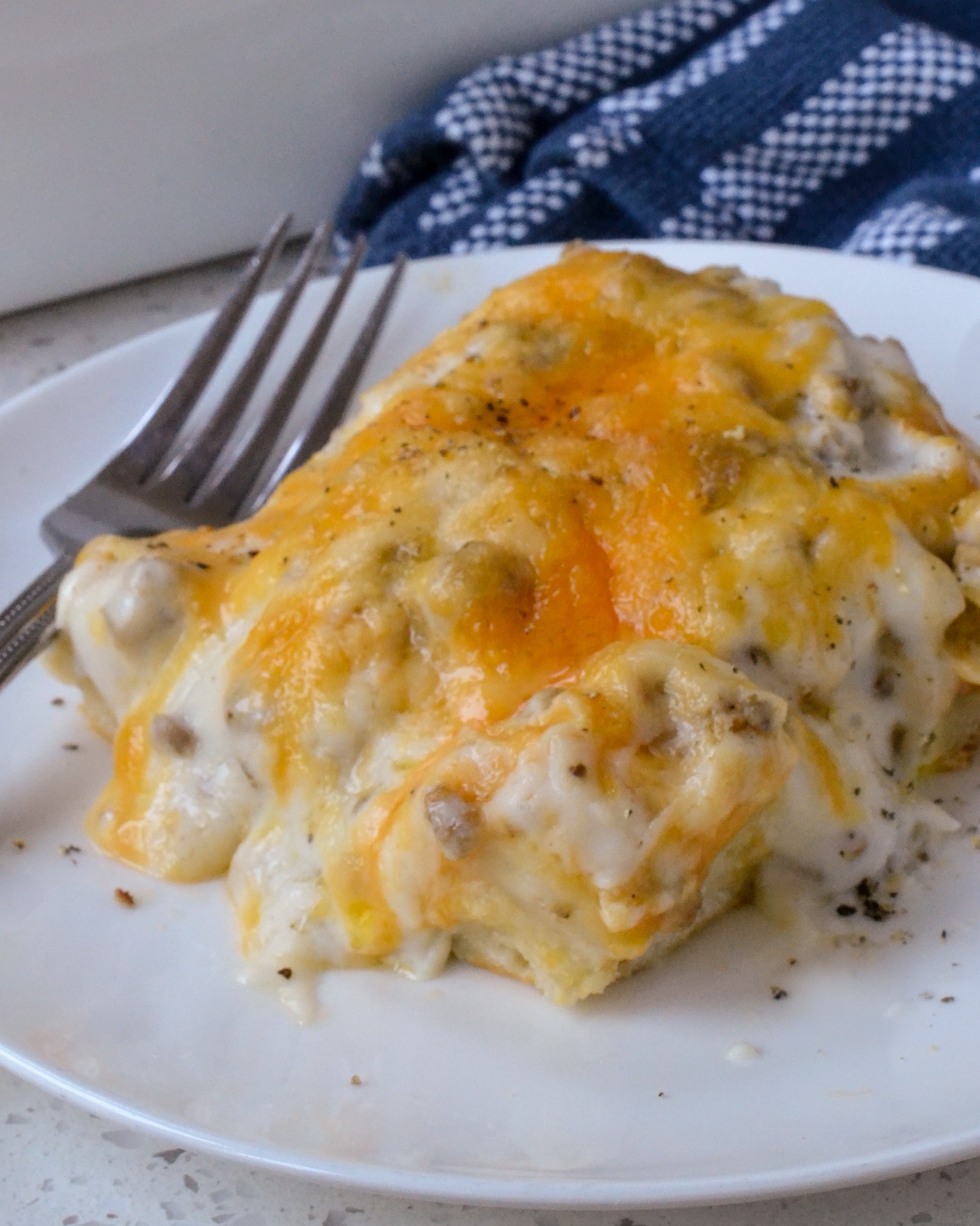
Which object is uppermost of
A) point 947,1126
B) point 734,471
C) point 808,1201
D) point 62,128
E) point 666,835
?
point 62,128

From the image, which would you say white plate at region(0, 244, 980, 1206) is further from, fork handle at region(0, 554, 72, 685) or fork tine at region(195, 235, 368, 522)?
fork tine at region(195, 235, 368, 522)

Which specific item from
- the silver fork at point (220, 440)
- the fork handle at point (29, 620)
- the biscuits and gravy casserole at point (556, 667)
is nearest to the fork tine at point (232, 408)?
the silver fork at point (220, 440)

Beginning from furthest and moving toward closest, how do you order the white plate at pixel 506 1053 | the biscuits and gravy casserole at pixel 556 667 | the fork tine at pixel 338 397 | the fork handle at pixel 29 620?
1. the fork tine at pixel 338 397
2. the fork handle at pixel 29 620
3. the biscuits and gravy casserole at pixel 556 667
4. the white plate at pixel 506 1053

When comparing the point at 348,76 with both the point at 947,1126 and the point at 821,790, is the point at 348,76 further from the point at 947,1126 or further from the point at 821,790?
the point at 947,1126

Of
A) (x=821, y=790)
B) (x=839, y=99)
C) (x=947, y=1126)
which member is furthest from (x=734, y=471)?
(x=839, y=99)

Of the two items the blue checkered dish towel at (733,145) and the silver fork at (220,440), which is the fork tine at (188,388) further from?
the blue checkered dish towel at (733,145)

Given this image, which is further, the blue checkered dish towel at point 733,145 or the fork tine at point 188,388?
the blue checkered dish towel at point 733,145

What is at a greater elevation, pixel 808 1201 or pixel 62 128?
pixel 62 128
